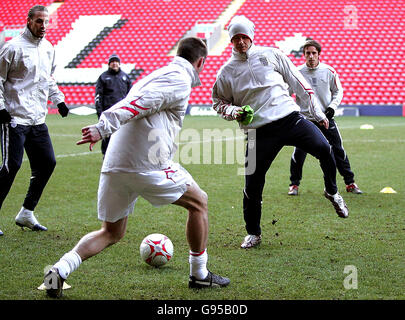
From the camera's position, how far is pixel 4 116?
584cm

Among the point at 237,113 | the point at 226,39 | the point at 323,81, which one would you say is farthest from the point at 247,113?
the point at 226,39

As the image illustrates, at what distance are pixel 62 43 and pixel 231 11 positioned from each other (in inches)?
371

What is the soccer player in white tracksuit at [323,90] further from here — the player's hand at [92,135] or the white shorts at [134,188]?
the player's hand at [92,135]

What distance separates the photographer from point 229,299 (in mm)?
4207

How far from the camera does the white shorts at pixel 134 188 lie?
417 centimetres

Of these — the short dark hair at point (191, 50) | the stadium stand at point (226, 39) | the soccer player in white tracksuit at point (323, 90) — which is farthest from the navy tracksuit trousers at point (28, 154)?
the stadium stand at point (226, 39)

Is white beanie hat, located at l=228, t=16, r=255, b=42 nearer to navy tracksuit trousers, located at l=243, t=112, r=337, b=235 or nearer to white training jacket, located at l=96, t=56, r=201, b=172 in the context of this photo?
navy tracksuit trousers, located at l=243, t=112, r=337, b=235

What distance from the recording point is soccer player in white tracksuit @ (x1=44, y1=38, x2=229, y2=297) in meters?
4.07

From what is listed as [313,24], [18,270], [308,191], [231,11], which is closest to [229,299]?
[18,270]

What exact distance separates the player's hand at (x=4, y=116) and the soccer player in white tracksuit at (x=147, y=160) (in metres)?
2.03

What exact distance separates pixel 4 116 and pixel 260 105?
7.99 feet

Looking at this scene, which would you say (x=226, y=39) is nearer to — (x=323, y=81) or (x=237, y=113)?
(x=323, y=81)

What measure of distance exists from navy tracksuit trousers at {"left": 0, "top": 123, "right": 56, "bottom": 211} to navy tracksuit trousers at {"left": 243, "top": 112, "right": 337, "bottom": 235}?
2096 millimetres

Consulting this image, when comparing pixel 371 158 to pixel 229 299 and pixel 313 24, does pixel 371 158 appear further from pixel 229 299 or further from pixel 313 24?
pixel 313 24
